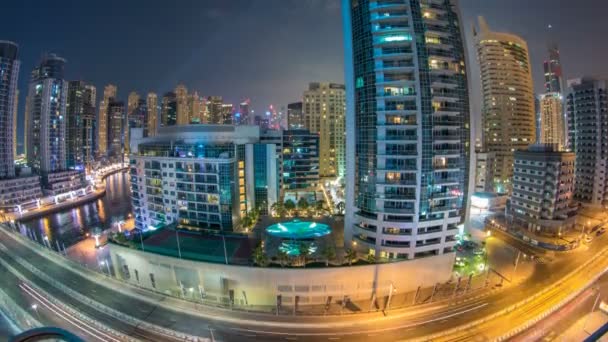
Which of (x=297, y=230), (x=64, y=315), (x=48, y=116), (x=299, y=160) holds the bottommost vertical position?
(x=64, y=315)

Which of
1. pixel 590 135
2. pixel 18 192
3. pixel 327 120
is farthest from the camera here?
pixel 327 120

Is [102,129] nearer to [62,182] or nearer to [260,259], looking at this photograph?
[62,182]

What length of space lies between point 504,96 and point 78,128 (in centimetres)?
16145

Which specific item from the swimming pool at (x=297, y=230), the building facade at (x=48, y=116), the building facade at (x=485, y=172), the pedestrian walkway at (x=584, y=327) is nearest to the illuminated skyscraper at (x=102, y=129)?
the building facade at (x=48, y=116)

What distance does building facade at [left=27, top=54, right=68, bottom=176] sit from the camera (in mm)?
103000

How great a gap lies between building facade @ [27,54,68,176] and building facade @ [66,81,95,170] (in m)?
9.89

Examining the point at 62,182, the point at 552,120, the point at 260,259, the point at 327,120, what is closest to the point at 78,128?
the point at 62,182

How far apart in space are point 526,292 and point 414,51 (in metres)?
33.3

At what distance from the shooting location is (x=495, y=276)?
4028 centimetres

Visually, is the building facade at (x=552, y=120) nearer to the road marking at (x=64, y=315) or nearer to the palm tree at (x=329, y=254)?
the palm tree at (x=329, y=254)

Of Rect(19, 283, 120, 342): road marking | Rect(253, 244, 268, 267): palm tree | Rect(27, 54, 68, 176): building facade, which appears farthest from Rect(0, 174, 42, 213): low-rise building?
Rect(253, 244, 268, 267): palm tree

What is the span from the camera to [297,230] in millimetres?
42500

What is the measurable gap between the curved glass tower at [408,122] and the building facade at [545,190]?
26072mm

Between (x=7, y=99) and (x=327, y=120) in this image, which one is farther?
(x=327, y=120)
